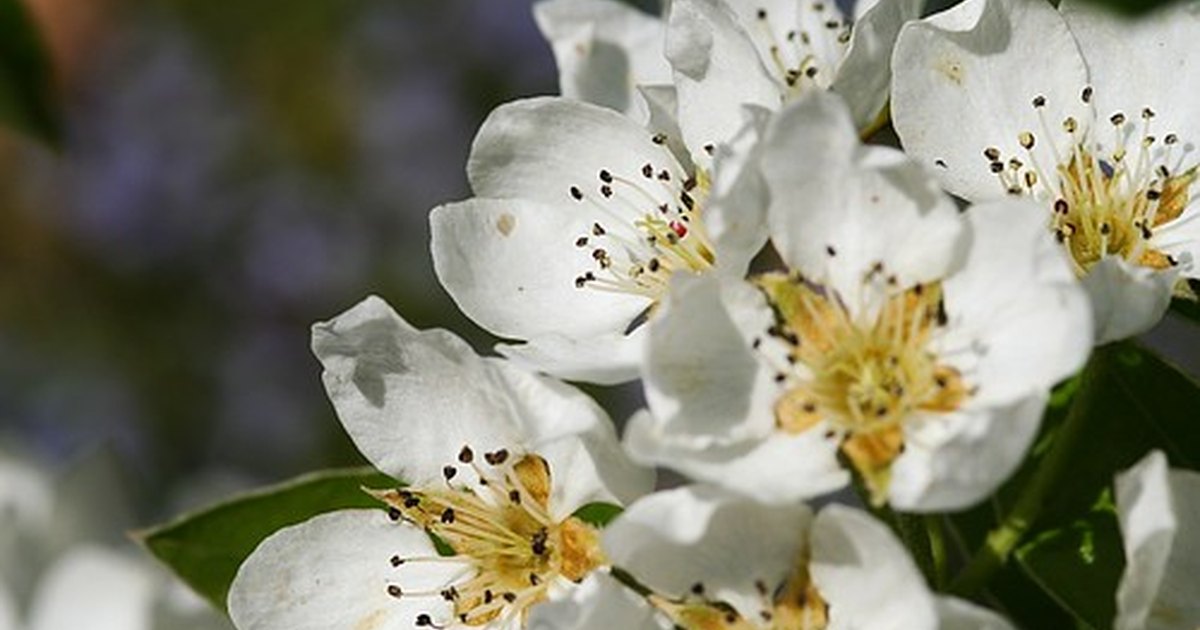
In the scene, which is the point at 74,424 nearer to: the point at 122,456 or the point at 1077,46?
the point at 122,456

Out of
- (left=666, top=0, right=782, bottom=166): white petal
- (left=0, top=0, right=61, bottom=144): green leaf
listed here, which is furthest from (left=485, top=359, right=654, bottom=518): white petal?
(left=0, top=0, right=61, bottom=144): green leaf

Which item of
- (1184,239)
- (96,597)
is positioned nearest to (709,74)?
(1184,239)

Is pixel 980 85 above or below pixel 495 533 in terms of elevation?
above

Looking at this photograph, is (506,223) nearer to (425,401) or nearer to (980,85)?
(425,401)

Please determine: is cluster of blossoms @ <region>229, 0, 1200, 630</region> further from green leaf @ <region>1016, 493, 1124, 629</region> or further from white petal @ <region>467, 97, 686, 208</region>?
green leaf @ <region>1016, 493, 1124, 629</region>

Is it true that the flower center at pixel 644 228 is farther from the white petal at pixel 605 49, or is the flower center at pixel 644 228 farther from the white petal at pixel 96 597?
the white petal at pixel 96 597

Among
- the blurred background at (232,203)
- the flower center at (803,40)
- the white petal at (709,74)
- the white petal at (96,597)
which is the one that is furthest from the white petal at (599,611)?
the blurred background at (232,203)

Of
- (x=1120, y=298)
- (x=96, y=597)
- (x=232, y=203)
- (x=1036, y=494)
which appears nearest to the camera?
(x=1120, y=298)
